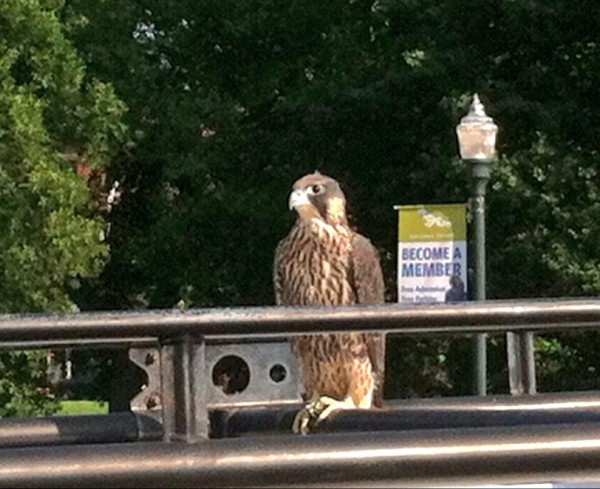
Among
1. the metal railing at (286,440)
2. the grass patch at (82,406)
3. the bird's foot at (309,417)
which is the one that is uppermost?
the metal railing at (286,440)

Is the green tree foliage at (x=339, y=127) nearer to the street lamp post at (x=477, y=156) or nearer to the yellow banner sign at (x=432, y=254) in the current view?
the street lamp post at (x=477, y=156)

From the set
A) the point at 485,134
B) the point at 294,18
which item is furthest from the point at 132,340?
the point at 294,18

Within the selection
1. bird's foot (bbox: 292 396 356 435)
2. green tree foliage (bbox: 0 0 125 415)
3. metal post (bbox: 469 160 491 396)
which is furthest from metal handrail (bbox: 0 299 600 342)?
green tree foliage (bbox: 0 0 125 415)

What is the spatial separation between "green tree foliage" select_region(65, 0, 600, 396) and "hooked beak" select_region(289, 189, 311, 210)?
14018 millimetres

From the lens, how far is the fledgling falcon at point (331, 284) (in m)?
5.57

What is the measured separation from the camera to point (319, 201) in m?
6.38

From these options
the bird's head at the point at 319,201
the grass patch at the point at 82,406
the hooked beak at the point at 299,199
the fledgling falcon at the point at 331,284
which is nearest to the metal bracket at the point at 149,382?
the fledgling falcon at the point at 331,284

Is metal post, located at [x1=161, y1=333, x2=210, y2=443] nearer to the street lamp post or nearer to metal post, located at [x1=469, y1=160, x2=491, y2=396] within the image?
metal post, located at [x1=469, y1=160, x2=491, y2=396]

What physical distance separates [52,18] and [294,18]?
446 cm

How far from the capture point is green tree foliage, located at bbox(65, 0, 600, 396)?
69.9 feet

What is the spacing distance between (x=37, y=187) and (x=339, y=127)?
13.8 feet

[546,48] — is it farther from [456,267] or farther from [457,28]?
[456,267]

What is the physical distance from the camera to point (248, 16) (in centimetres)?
2628

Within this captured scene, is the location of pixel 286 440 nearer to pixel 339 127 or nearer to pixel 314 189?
pixel 314 189
